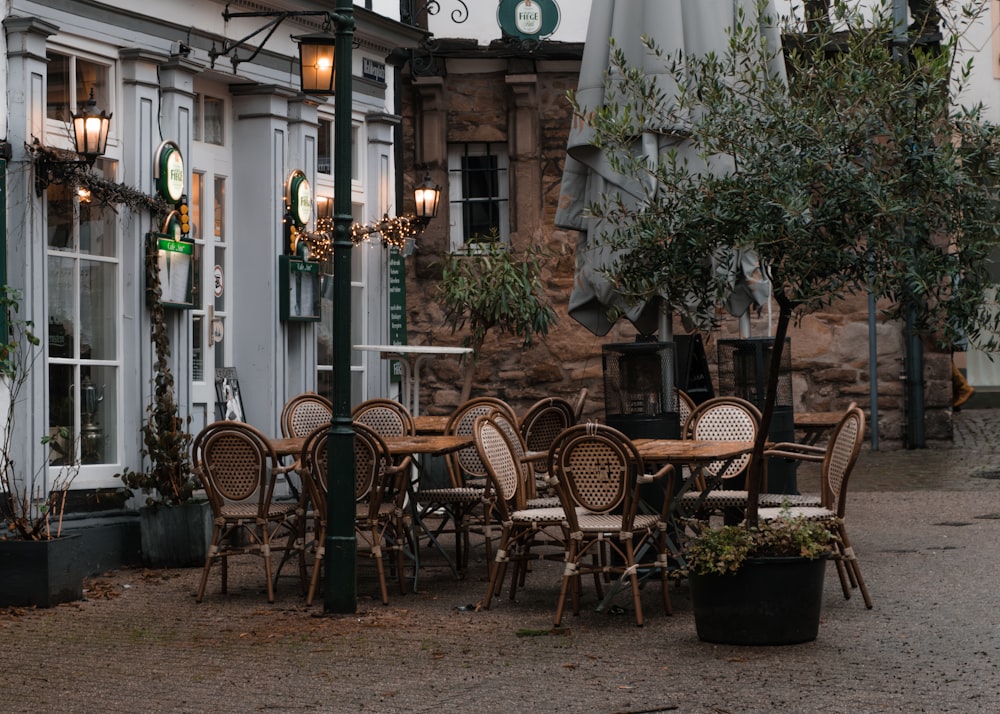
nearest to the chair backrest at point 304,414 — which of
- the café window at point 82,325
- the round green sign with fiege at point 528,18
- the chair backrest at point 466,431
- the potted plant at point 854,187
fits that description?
the chair backrest at point 466,431

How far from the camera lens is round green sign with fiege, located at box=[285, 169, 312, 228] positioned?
455 inches

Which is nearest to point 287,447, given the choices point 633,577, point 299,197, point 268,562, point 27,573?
point 268,562

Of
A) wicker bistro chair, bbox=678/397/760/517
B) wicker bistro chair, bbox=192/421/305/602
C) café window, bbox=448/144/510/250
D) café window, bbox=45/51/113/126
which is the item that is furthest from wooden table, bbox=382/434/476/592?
café window, bbox=448/144/510/250

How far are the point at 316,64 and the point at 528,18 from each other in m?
8.09

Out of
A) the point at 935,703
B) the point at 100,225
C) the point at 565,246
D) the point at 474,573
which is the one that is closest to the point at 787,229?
the point at 935,703

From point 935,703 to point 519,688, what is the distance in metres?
1.50

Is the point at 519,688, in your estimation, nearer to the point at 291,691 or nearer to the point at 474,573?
the point at 291,691

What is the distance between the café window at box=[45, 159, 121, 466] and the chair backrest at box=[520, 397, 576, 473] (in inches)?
108

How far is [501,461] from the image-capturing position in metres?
7.68

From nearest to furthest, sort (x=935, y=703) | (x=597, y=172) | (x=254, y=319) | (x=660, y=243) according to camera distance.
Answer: (x=935, y=703) → (x=660, y=243) → (x=597, y=172) → (x=254, y=319)

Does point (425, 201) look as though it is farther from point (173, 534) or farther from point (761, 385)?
point (173, 534)

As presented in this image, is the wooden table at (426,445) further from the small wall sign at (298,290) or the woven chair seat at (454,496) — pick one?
the small wall sign at (298,290)

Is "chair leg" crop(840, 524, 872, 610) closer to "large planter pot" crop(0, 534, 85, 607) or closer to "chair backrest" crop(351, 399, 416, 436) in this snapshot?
"chair backrest" crop(351, 399, 416, 436)

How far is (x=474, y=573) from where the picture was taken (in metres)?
9.09
